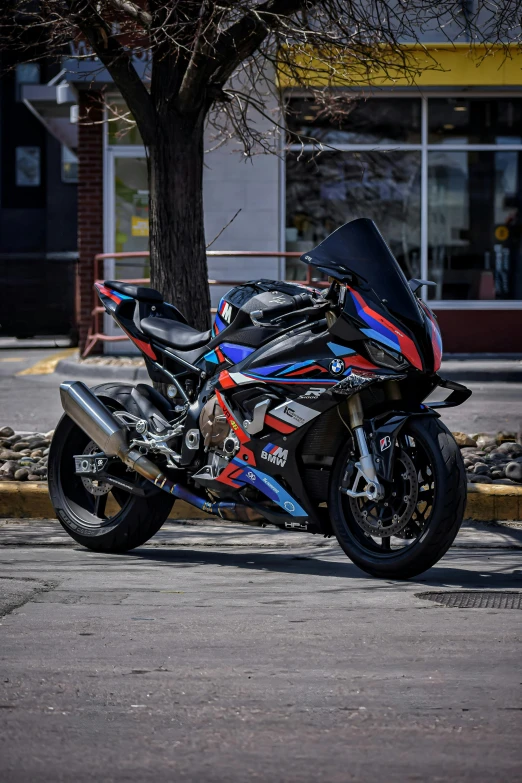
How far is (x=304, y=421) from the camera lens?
19.6ft

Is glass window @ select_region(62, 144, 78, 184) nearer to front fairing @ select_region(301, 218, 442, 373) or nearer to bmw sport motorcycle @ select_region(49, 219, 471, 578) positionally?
bmw sport motorcycle @ select_region(49, 219, 471, 578)

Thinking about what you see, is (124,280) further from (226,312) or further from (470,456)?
(226,312)

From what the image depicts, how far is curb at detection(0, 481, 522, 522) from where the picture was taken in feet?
25.4

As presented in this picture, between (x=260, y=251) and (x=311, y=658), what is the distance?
13.9m

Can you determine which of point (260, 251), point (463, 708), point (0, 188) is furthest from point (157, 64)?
point (0, 188)

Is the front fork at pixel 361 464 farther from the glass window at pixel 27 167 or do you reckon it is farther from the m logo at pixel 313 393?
the glass window at pixel 27 167

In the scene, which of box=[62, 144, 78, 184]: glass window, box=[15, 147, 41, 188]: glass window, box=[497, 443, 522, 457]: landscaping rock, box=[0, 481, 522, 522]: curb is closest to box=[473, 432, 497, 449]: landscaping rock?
box=[497, 443, 522, 457]: landscaping rock

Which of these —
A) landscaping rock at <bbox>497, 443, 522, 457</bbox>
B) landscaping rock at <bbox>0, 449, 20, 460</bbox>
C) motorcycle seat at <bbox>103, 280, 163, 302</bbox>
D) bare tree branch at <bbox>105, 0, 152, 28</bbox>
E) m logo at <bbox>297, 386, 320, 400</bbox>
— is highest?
bare tree branch at <bbox>105, 0, 152, 28</bbox>

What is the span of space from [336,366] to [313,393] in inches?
7.1

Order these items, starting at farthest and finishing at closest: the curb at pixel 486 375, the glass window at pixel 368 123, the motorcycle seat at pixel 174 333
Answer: the glass window at pixel 368 123 < the curb at pixel 486 375 < the motorcycle seat at pixel 174 333

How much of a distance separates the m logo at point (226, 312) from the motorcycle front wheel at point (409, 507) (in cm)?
91

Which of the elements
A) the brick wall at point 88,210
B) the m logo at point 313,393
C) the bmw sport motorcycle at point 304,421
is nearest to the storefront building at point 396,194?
the brick wall at point 88,210

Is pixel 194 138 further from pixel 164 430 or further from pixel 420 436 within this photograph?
pixel 420 436

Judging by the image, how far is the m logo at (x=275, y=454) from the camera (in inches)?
239
